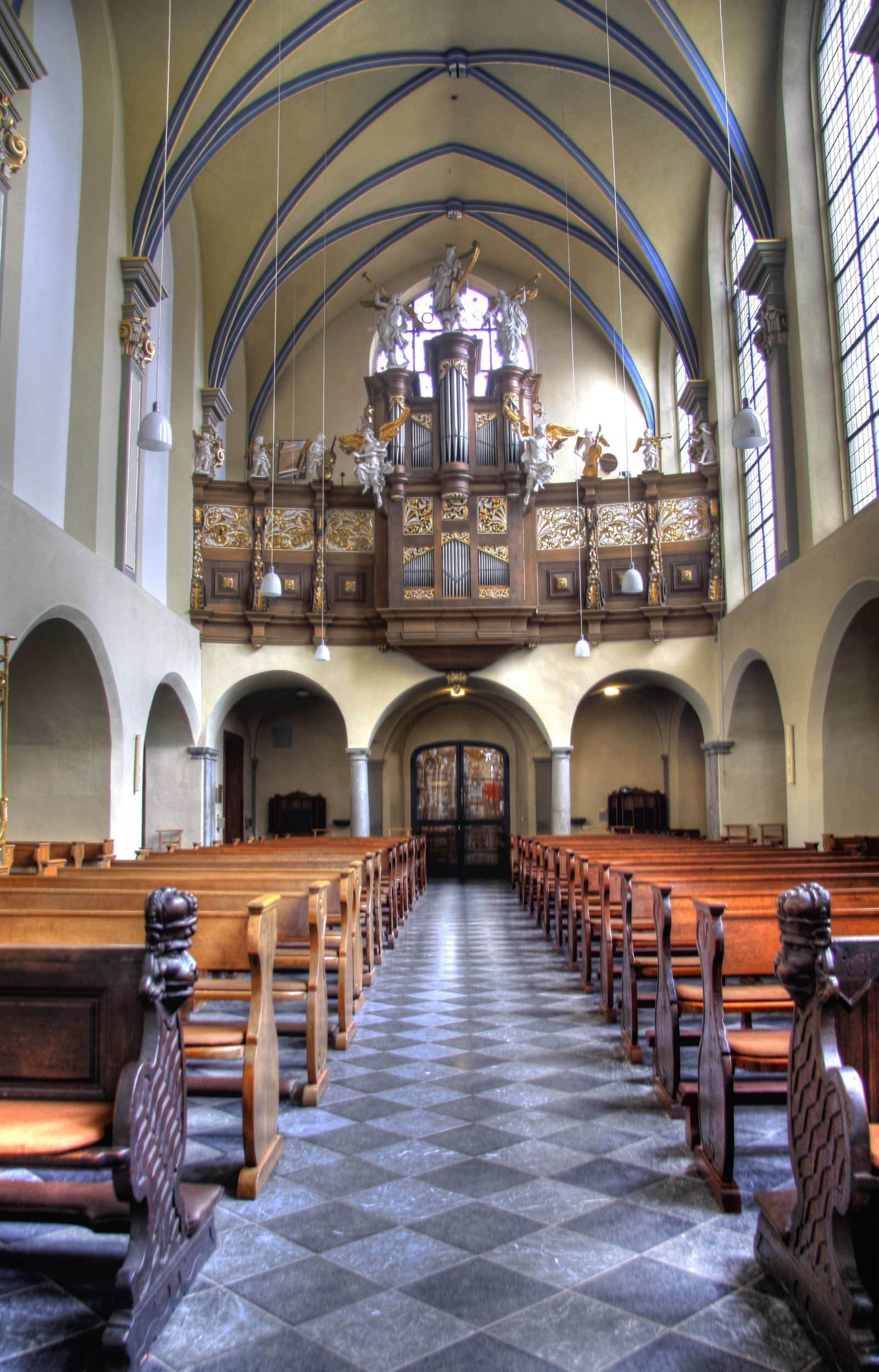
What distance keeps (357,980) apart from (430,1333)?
445 centimetres

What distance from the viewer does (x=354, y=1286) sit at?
9.76 ft

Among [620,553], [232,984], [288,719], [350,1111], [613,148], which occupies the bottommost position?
[350,1111]

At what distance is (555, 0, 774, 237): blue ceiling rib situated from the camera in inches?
500

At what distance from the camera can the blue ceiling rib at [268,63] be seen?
1315 centimetres

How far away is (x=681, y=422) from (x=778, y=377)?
6.42 m

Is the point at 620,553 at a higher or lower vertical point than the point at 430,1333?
higher

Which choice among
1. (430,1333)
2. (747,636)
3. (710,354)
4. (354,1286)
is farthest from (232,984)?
(710,354)

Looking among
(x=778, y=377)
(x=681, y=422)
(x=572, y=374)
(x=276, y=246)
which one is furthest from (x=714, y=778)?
(x=276, y=246)

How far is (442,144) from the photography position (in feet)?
58.7

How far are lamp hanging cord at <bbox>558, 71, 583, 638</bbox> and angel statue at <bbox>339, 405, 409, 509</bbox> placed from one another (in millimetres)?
3304

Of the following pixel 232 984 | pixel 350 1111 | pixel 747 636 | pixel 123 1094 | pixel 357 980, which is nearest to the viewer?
pixel 123 1094

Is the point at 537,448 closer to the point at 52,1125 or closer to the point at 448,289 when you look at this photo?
the point at 448,289

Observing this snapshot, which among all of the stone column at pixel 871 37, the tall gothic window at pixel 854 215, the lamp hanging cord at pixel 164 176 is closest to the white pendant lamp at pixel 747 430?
the tall gothic window at pixel 854 215

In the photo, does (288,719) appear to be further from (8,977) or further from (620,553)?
(8,977)
